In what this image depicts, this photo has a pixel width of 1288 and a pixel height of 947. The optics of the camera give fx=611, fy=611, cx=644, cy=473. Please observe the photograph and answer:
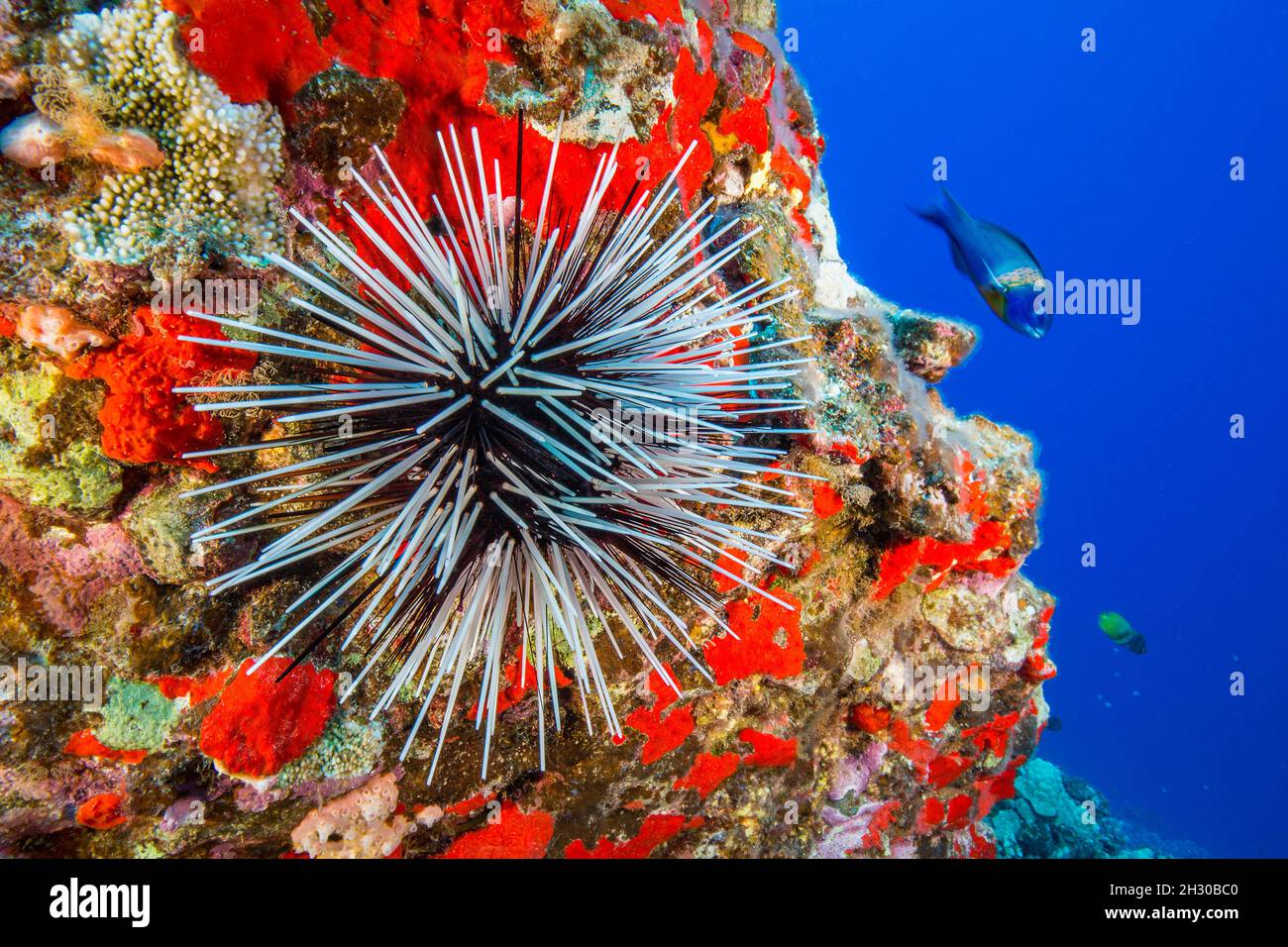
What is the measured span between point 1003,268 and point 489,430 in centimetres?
368

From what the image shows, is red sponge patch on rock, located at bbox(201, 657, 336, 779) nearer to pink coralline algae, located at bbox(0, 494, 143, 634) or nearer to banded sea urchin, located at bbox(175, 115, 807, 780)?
banded sea urchin, located at bbox(175, 115, 807, 780)

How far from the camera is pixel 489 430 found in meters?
2.11

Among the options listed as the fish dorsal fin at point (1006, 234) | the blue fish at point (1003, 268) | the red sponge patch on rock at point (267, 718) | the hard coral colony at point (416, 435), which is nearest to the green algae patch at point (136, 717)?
the hard coral colony at point (416, 435)

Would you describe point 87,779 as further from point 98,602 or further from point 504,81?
point 504,81

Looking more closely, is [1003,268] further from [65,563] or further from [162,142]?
[65,563]

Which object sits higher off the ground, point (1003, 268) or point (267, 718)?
point (1003, 268)

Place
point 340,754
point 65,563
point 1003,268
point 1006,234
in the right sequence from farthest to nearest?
point 1006,234, point 1003,268, point 340,754, point 65,563

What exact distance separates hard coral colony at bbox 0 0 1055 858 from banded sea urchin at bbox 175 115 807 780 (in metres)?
0.02

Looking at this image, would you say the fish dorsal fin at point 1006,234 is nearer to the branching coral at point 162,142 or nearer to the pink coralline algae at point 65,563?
the branching coral at point 162,142

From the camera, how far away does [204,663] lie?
268 centimetres

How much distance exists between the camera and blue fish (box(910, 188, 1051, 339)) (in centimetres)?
403

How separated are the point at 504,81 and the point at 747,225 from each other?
4.88ft

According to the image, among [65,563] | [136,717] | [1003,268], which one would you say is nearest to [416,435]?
[65,563]

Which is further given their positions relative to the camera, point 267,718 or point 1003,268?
point 1003,268
